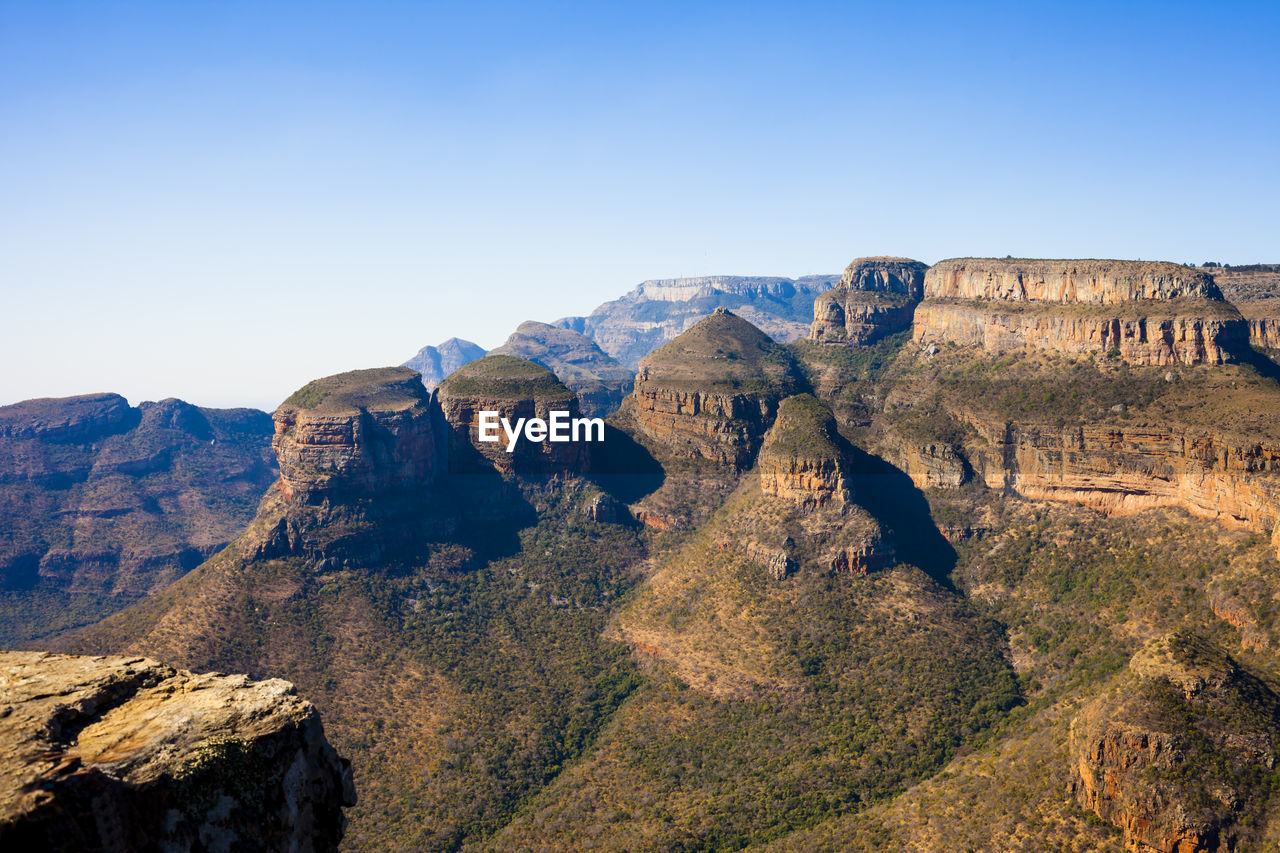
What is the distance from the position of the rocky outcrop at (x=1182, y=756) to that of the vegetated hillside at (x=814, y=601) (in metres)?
0.18

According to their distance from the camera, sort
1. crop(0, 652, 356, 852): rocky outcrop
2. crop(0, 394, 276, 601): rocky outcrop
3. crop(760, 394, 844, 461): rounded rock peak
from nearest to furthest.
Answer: crop(0, 652, 356, 852): rocky outcrop
crop(760, 394, 844, 461): rounded rock peak
crop(0, 394, 276, 601): rocky outcrop

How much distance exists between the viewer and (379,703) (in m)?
87.5

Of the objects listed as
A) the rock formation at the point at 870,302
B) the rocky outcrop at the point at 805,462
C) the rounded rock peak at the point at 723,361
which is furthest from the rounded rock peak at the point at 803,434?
the rock formation at the point at 870,302

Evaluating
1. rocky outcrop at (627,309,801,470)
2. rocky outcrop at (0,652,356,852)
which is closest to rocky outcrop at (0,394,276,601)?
rocky outcrop at (627,309,801,470)

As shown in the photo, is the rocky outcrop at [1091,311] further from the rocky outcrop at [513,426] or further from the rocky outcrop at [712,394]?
the rocky outcrop at [513,426]

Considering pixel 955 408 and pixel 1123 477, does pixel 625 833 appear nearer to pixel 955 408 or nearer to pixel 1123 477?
pixel 1123 477

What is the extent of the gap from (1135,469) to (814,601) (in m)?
35.6

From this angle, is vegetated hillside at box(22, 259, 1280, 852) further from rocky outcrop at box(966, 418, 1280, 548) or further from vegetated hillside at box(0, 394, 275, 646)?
vegetated hillside at box(0, 394, 275, 646)

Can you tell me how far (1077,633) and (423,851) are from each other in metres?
61.9

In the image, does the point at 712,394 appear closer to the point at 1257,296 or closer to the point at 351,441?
the point at 351,441

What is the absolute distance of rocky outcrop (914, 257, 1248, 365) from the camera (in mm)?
96062

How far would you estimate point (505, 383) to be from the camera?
12950cm

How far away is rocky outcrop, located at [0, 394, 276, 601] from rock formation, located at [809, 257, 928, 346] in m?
124

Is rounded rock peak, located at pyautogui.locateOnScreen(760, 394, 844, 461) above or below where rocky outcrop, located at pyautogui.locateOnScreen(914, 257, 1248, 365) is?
below
